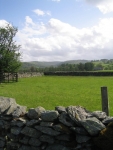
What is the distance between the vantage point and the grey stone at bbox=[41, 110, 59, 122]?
555cm

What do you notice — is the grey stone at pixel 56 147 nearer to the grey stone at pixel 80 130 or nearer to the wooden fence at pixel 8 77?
the grey stone at pixel 80 130

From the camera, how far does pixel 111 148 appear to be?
16.3 ft

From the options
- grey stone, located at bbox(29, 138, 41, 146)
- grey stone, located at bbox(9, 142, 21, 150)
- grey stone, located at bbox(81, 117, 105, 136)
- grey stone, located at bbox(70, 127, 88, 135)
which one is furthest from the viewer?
grey stone, located at bbox(9, 142, 21, 150)

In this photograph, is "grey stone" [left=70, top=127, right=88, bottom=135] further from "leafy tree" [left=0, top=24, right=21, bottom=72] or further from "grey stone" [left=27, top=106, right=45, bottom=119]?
"leafy tree" [left=0, top=24, right=21, bottom=72]

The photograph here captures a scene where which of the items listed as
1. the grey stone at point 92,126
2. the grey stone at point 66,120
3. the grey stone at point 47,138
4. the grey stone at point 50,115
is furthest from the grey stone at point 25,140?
the grey stone at point 92,126

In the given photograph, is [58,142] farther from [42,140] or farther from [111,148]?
[111,148]

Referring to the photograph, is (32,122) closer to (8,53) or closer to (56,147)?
(56,147)

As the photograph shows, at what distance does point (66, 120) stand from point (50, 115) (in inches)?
17.6

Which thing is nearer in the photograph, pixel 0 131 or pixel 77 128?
pixel 77 128

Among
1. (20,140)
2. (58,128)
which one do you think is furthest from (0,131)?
(58,128)

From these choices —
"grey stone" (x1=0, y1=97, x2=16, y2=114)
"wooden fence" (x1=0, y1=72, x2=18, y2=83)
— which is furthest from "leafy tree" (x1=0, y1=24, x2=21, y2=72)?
"grey stone" (x1=0, y1=97, x2=16, y2=114)

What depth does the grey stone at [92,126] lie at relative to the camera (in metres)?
5.05

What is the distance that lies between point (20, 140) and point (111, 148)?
2.51 metres

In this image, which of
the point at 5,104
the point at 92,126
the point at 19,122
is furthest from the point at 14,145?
the point at 92,126
